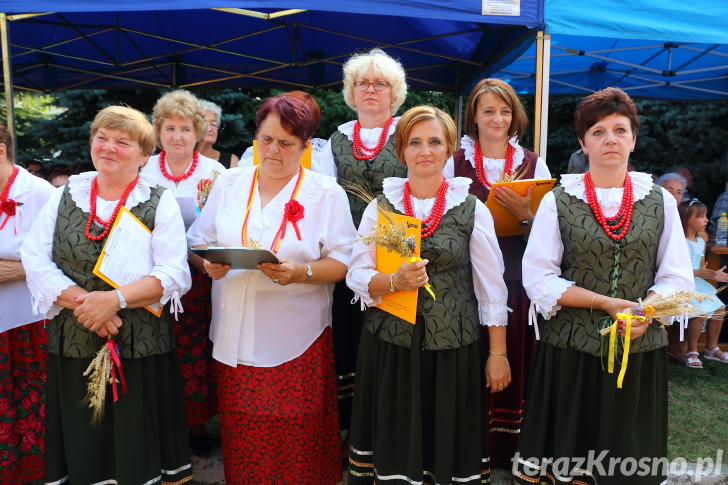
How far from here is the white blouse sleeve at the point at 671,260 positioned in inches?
91.5

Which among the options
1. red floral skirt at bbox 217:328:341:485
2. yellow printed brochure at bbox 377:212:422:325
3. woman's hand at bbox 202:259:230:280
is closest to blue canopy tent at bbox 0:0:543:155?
yellow printed brochure at bbox 377:212:422:325

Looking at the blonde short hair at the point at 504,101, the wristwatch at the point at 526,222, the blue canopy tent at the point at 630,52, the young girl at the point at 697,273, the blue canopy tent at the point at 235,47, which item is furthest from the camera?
the blue canopy tent at the point at 235,47

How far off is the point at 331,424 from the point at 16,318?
1.75 metres

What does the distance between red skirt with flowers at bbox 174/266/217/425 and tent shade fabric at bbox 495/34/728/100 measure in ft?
15.9

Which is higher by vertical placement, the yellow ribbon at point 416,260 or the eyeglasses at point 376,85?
the eyeglasses at point 376,85

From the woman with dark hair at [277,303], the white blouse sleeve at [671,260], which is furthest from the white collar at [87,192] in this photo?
the white blouse sleeve at [671,260]

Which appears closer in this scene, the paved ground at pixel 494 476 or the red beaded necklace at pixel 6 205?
the red beaded necklace at pixel 6 205

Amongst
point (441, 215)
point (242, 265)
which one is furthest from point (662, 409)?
point (242, 265)

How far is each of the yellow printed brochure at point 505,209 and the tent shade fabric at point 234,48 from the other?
7.34 ft

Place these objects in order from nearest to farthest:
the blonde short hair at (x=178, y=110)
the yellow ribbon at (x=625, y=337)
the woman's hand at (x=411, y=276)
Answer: the yellow ribbon at (x=625, y=337) → the woman's hand at (x=411, y=276) → the blonde short hair at (x=178, y=110)

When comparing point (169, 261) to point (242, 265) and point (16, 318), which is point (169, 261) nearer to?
point (242, 265)

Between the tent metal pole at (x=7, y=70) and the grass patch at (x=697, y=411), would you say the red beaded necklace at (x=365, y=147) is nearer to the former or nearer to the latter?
the tent metal pole at (x=7, y=70)

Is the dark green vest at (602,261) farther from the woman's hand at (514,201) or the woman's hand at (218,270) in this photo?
the woman's hand at (218,270)
